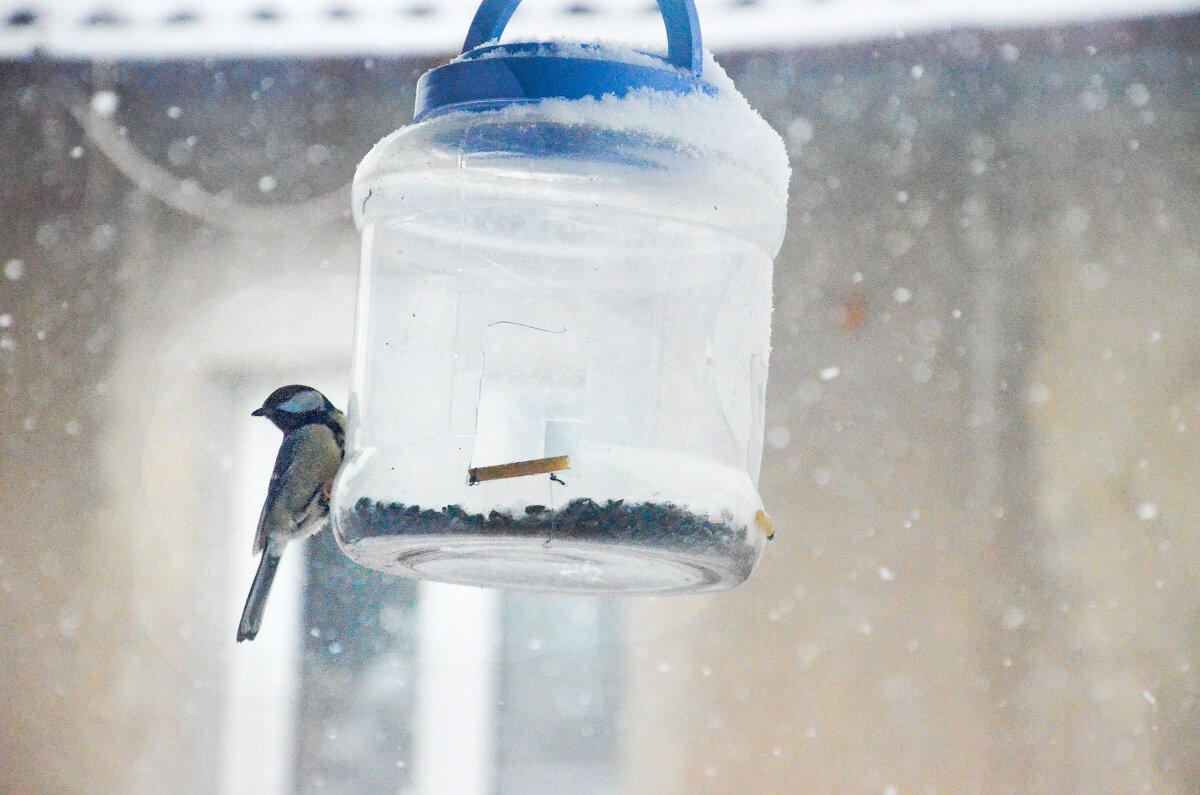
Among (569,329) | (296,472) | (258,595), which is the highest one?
(569,329)

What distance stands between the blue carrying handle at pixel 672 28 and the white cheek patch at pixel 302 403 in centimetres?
34

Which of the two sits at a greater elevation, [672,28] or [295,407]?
[672,28]

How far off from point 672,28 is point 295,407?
45 centimetres

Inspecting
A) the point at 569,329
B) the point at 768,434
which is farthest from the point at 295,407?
the point at 768,434

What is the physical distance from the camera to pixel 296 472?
104 centimetres

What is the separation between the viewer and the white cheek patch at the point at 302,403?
107cm

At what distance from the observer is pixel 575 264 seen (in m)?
1.06

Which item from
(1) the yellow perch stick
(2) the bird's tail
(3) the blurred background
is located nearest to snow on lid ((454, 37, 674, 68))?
(1) the yellow perch stick

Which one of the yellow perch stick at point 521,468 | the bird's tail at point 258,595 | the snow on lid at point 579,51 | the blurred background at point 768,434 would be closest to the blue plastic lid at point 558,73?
the snow on lid at point 579,51

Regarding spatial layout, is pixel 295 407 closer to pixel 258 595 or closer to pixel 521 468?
pixel 258 595

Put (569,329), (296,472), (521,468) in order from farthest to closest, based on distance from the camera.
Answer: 1. (296,472)
2. (569,329)
3. (521,468)

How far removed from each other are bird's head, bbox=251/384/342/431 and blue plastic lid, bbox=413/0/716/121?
29cm

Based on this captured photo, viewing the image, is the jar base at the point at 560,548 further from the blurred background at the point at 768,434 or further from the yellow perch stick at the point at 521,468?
the blurred background at the point at 768,434

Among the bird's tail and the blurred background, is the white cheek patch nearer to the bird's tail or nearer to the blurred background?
the bird's tail
